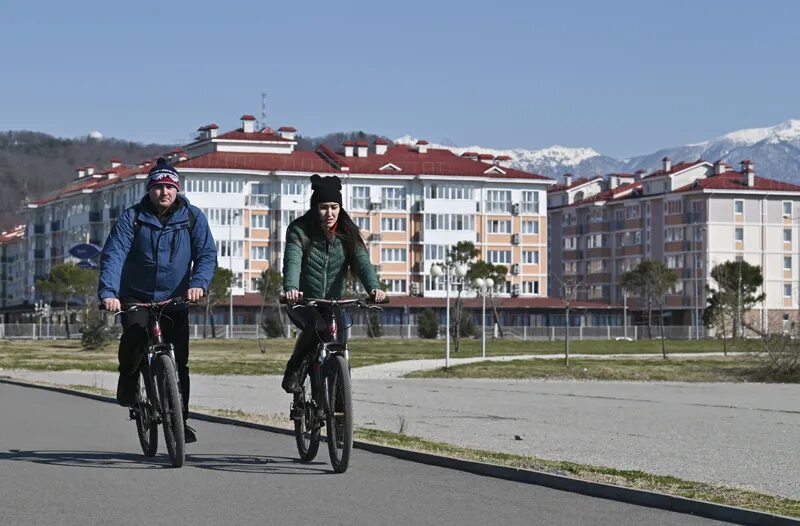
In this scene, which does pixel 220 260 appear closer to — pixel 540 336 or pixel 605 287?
pixel 540 336

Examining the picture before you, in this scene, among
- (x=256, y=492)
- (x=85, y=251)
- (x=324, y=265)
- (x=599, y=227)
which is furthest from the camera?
(x=599, y=227)

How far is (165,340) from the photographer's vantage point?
39.5 ft

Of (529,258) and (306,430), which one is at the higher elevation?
(529,258)

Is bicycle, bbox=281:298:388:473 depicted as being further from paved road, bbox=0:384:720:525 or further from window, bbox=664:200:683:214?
window, bbox=664:200:683:214

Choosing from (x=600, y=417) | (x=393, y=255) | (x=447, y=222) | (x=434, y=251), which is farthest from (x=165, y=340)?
(x=447, y=222)

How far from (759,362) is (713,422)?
63.9 ft

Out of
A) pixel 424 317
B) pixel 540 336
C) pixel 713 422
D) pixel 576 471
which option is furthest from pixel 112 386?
pixel 540 336

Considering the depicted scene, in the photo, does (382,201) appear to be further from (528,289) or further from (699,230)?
(699,230)

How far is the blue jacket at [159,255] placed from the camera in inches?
466

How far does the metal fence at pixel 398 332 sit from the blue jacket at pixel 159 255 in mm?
89519

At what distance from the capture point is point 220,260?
423 feet

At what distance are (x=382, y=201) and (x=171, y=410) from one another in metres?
120

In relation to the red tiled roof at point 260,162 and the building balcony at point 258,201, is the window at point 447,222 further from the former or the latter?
the building balcony at point 258,201

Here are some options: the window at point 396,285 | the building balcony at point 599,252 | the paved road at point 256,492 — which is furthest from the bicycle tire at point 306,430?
the building balcony at point 599,252
